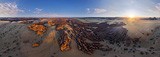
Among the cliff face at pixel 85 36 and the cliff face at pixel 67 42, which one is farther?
the cliff face at pixel 85 36

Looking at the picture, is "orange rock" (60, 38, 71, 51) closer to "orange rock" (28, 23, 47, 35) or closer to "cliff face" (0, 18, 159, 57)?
"cliff face" (0, 18, 159, 57)

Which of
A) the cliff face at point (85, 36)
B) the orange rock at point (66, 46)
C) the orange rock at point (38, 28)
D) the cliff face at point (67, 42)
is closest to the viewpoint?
the cliff face at point (67, 42)

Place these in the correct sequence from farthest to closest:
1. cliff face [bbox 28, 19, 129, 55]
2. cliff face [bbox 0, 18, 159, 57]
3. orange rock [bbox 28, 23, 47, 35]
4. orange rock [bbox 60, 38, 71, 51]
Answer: orange rock [bbox 28, 23, 47, 35], cliff face [bbox 28, 19, 129, 55], orange rock [bbox 60, 38, 71, 51], cliff face [bbox 0, 18, 159, 57]

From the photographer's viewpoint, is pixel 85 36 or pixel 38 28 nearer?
pixel 85 36

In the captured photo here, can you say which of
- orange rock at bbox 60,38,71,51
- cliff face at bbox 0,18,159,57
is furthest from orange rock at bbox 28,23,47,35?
orange rock at bbox 60,38,71,51

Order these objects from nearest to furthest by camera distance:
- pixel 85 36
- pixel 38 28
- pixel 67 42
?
pixel 67 42 < pixel 85 36 < pixel 38 28

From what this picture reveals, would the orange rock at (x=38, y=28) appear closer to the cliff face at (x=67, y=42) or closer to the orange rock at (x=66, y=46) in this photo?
the cliff face at (x=67, y=42)

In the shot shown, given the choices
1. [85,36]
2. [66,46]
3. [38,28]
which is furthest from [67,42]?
[38,28]

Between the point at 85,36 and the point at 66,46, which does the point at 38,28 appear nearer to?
the point at 85,36

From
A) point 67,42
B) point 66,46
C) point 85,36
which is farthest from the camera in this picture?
point 85,36

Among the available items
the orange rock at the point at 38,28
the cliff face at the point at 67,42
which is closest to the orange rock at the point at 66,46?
the cliff face at the point at 67,42

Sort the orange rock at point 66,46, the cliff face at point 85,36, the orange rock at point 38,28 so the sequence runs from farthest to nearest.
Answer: the orange rock at point 38,28
the cliff face at point 85,36
the orange rock at point 66,46

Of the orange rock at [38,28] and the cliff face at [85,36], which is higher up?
the orange rock at [38,28]
